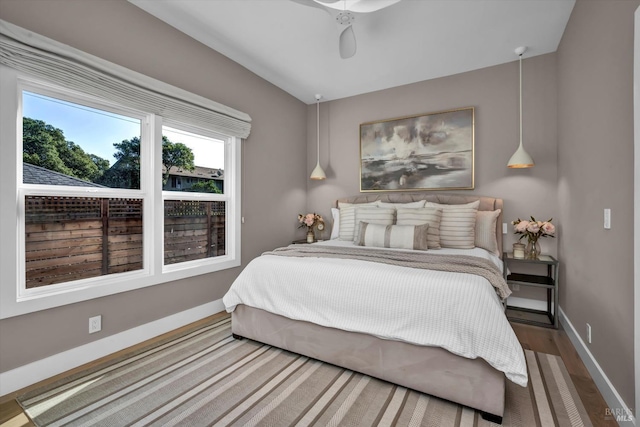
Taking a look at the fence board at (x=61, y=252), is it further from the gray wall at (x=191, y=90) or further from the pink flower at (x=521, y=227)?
the pink flower at (x=521, y=227)

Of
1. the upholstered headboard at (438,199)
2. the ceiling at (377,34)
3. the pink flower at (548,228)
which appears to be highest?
the ceiling at (377,34)

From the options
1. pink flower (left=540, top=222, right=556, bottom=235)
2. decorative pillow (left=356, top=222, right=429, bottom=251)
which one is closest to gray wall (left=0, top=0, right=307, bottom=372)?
decorative pillow (left=356, top=222, right=429, bottom=251)

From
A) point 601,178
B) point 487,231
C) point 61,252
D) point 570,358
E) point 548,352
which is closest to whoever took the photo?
point 601,178

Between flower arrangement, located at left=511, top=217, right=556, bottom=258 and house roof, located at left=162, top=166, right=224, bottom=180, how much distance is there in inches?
125

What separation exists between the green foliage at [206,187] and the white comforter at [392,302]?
118 centimetres

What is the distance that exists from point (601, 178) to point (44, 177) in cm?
360

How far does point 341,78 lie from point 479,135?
70.3 inches

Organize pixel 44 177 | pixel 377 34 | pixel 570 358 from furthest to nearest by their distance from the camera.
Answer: pixel 377 34 → pixel 570 358 → pixel 44 177

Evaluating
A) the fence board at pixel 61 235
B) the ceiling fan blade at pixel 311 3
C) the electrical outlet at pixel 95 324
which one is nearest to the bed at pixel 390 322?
the electrical outlet at pixel 95 324

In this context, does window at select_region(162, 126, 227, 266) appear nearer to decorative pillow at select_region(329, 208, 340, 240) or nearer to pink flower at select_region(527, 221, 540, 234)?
decorative pillow at select_region(329, 208, 340, 240)

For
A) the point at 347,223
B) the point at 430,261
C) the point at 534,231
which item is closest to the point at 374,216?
the point at 347,223

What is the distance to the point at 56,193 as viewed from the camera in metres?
2.01

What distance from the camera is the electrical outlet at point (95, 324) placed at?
7.02ft

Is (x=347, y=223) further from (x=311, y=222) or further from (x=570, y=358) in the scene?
(x=570, y=358)
